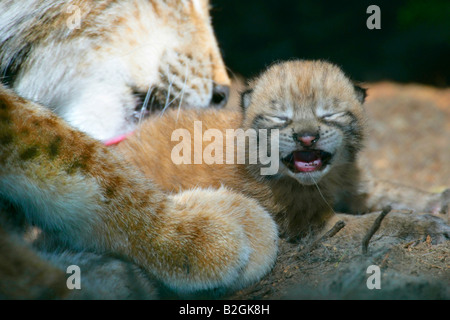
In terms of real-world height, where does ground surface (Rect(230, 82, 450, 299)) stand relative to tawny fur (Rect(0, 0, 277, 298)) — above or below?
below

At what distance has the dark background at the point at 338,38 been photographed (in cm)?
618

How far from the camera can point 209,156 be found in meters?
2.69

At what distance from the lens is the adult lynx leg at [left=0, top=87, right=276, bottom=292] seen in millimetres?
1860

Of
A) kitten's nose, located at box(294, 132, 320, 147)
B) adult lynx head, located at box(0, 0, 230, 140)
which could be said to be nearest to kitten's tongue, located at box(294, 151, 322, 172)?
kitten's nose, located at box(294, 132, 320, 147)

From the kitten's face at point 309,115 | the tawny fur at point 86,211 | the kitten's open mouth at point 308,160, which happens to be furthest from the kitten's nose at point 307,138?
the tawny fur at point 86,211

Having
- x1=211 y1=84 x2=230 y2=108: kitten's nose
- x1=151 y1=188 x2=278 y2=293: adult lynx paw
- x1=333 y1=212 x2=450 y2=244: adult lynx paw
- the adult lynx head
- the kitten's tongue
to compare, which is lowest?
x1=333 y1=212 x2=450 y2=244: adult lynx paw

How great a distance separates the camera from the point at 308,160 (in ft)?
7.59

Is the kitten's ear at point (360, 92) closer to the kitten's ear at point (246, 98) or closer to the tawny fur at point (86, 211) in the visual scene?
the kitten's ear at point (246, 98)

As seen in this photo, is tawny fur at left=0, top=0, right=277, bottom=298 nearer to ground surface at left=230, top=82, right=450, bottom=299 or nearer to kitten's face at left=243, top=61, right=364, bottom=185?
ground surface at left=230, top=82, right=450, bottom=299

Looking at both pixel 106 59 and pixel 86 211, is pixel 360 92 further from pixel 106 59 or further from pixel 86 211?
pixel 86 211

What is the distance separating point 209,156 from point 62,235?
93cm

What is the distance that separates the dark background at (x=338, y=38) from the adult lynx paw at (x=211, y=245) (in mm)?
4143

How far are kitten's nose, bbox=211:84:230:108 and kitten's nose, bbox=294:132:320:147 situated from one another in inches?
36.7
